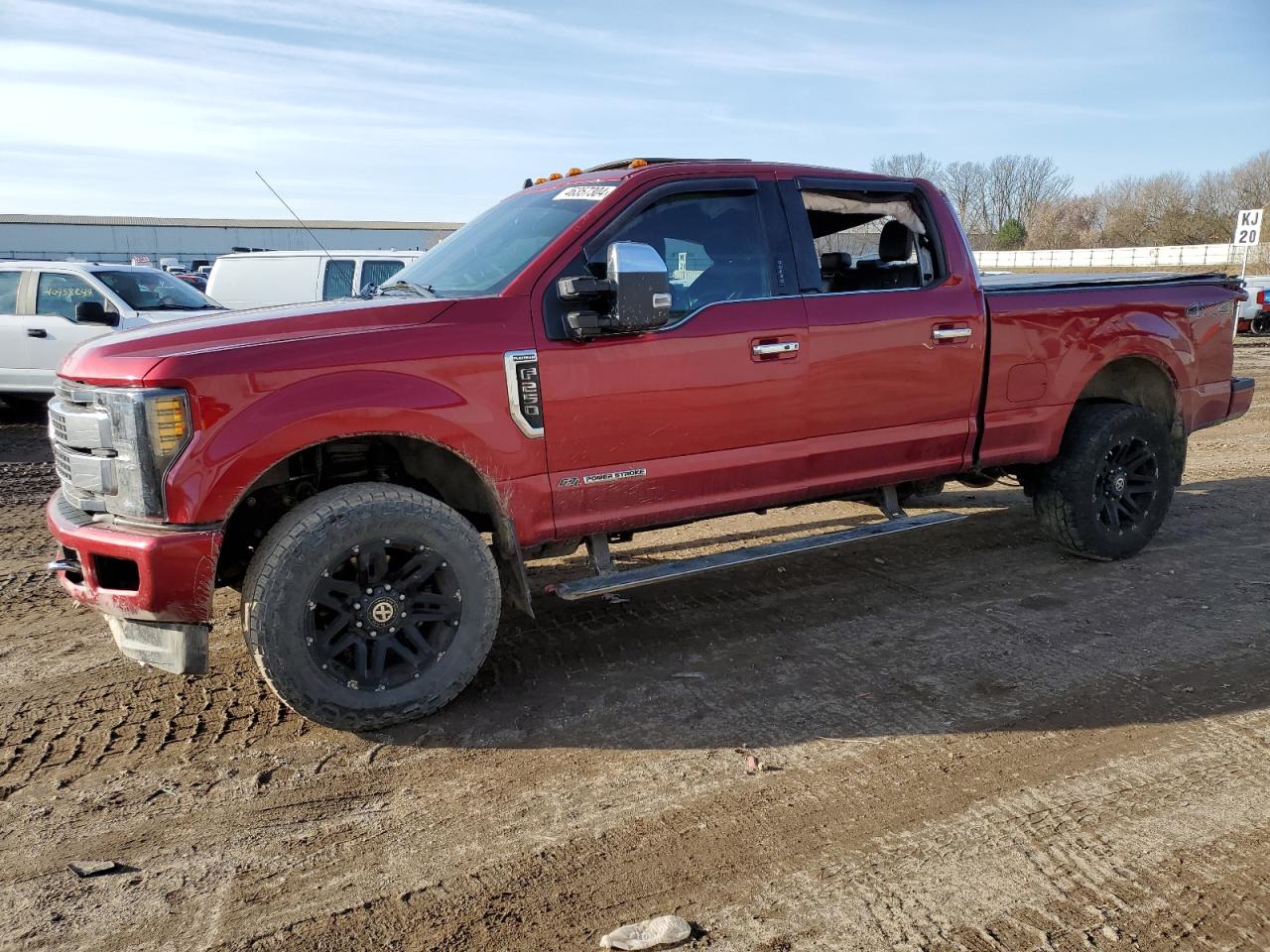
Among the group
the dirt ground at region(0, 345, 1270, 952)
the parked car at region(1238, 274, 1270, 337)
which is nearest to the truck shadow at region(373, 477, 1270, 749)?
the dirt ground at region(0, 345, 1270, 952)

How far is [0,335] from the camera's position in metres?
10.7

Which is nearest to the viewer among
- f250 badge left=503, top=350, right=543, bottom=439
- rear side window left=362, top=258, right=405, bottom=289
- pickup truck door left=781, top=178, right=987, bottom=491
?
f250 badge left=503, top=350, right=543, bottom=439

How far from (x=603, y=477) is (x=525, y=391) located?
515mm

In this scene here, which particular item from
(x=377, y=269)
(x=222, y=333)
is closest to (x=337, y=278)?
(x=377, y=269)

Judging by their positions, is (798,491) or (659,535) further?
(659,535)

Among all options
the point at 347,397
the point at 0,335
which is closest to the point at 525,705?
the point at 347,397

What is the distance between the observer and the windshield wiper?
4188mm

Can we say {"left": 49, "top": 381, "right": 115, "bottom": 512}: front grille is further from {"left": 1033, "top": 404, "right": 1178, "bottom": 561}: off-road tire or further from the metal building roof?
the metal building roof

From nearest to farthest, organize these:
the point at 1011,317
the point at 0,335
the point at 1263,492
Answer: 1. the point at 1011,317
2. the point at 1263,492
3. the point at 0,335

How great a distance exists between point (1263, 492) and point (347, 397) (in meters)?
6.89

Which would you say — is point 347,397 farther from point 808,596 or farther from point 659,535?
point 659,535

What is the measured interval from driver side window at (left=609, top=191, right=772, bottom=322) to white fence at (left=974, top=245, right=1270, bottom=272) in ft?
154

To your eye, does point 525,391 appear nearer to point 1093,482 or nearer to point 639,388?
point 639,388

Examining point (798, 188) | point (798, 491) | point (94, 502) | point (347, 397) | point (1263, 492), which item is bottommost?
point (1263, 492)
